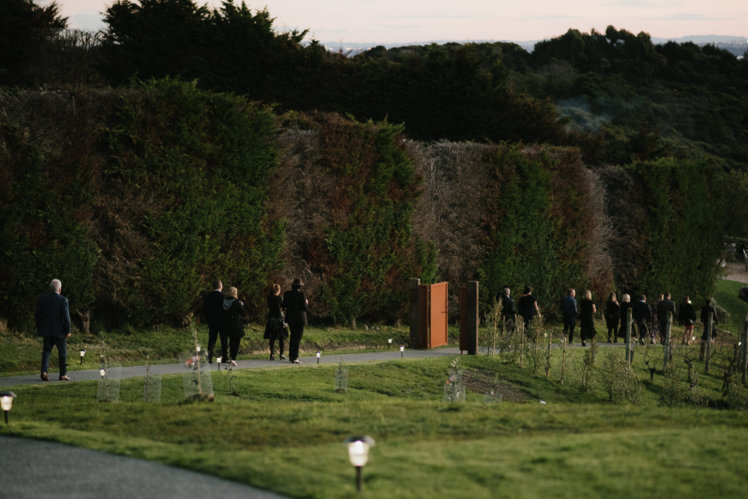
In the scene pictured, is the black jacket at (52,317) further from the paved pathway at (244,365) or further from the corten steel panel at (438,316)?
the corten steel panel at (438,316)

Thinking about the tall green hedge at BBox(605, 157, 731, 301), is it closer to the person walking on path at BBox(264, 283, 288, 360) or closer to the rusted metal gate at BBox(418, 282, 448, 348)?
the rusted metal gate at BBox(418, 282, 448, 348)

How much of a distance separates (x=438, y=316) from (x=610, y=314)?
7316 mm

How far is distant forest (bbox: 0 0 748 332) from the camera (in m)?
19.8

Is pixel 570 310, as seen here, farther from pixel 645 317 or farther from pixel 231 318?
pixel 231 318

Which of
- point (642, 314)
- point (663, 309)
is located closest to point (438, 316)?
point (642, 314)

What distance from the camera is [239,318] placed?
752 inches

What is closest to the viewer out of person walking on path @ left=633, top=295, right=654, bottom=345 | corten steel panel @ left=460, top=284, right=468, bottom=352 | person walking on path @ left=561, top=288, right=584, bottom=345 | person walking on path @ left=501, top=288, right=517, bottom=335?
corten steel panel @ left=460, top=284, right=468, bottom=352

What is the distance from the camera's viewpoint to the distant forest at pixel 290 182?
19.8m

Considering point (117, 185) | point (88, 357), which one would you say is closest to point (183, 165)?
point (117, 185)

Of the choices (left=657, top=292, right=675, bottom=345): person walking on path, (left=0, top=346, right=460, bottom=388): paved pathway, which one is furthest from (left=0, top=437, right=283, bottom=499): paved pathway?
(left=657, top=292, right=675, bottom=345): person walking on path

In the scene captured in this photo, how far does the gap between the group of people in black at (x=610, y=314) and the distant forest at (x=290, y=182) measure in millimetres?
2126

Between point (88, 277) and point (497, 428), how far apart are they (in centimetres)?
1108

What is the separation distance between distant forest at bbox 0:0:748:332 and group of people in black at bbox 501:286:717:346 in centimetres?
213

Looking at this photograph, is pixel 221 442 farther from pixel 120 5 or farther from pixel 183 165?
pixel 120 5
